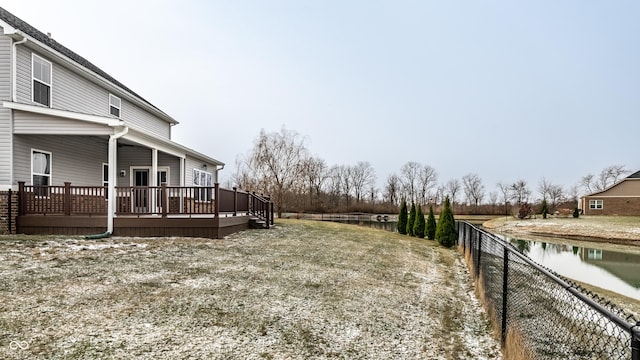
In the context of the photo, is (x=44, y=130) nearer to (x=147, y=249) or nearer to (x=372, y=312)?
(x=147, y=249)

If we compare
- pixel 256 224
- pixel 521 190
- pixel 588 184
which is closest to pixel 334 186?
pixel 521 190

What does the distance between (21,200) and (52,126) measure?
84.8 inches

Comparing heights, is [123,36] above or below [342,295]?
above

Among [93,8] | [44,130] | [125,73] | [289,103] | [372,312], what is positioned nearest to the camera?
[372,312]

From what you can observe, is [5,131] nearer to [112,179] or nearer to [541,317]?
[112,179]

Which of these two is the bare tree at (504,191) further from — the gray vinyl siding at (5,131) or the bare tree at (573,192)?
the gray vinyl siding at (5,131)

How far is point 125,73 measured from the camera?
1037 inches

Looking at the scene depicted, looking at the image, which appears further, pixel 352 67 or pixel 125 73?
pixel 125 73

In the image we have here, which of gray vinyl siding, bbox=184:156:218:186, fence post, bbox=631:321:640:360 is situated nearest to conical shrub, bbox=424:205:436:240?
gray vinyl siding, bbox=184:156:218:186

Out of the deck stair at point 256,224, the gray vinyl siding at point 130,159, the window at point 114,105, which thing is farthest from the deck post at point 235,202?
the window at point 114,105

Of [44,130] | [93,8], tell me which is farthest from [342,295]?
[93,8]

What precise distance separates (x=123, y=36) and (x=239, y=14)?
6511mm

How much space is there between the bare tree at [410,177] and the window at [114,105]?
55.0 meters

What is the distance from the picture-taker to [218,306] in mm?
5176
